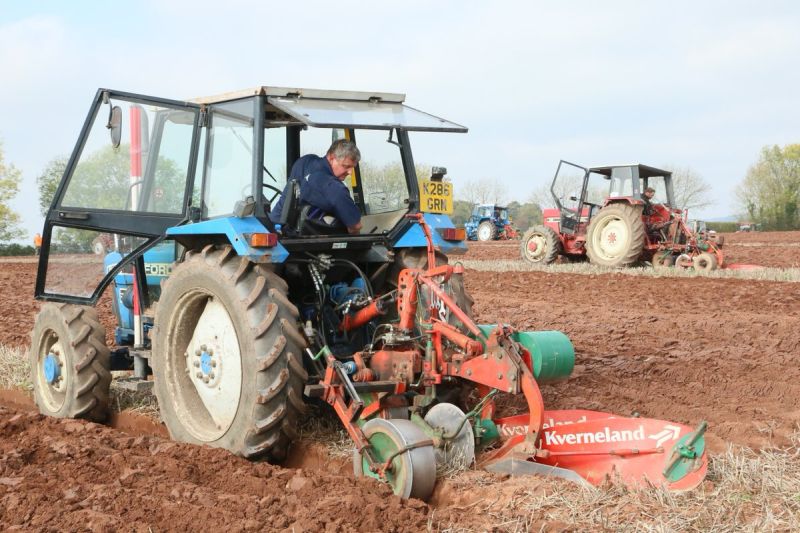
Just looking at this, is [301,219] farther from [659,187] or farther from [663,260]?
[659,187]

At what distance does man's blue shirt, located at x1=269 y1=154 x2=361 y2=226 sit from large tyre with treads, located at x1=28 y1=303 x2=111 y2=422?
1716mm

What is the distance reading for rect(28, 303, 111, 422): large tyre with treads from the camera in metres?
5.57

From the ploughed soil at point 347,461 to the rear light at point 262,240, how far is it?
3.71 feet

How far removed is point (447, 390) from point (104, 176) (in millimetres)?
2684

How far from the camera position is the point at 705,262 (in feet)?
48.4

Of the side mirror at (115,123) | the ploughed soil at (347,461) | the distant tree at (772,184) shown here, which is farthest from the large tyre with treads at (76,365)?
the distant tree at (772,184)

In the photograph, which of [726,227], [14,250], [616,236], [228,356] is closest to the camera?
[228,356]

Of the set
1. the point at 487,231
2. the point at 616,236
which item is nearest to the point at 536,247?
the point at 616,236

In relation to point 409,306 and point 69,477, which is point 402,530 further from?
point 69,477

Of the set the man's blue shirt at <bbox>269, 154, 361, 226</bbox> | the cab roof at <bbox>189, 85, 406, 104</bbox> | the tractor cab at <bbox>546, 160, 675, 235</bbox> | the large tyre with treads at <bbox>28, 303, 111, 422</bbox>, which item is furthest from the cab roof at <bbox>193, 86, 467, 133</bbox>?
the tractor cab at <bbox>546, 160, 675, 235</bbox>

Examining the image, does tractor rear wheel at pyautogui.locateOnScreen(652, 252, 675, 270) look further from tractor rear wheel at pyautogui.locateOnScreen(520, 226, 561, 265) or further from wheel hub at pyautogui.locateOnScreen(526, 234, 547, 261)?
wheel hub at pyautogui.locateOnScreen(526, 234, 547, 261)

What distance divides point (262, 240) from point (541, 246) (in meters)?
13.9

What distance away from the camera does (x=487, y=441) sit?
14.1ft

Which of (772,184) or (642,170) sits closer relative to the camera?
(642,170)
